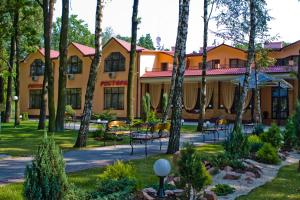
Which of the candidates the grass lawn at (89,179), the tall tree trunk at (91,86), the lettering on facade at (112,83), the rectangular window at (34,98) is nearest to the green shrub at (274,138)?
the grass lawn at (89,179)

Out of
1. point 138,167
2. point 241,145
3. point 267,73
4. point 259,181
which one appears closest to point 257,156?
point 241,145

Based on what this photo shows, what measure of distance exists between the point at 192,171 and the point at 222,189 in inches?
64.8

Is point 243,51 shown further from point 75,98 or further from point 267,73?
point 75,98

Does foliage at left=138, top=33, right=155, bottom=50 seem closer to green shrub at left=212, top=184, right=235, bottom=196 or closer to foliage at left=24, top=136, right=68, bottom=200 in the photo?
green shrub at left=212, top=184, right=235, bottom=196

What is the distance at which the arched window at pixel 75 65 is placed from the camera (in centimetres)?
4116

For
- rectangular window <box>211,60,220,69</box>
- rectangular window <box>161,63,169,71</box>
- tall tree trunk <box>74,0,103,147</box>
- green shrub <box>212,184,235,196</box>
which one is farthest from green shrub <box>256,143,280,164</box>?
rectangular window <box>161,63,169,71</box>

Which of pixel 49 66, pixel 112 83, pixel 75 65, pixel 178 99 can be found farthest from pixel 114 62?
pixel 178 99

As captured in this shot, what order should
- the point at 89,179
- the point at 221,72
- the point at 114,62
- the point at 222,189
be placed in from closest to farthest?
the point at 222,189 → the point at 89,179 → the point at 221,72 → the point at 114,62

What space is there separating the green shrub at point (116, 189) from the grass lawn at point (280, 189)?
216cm

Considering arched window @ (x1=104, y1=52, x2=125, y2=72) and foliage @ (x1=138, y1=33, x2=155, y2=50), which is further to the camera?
foliage @ (x1=138, y1=33, x2=155, y2=50)

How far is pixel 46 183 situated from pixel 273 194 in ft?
15.1

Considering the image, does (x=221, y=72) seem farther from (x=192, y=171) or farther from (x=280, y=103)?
(x=192, y=171)

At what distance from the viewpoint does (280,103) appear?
3133 cm

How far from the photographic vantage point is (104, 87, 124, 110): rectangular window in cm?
3806
